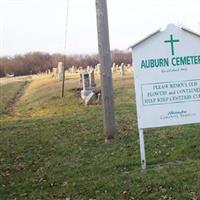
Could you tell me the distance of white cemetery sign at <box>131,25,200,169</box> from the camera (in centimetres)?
837

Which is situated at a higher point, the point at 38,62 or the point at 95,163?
the point at 38,62

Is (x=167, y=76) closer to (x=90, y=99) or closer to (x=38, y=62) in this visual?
(x=90, y=99)

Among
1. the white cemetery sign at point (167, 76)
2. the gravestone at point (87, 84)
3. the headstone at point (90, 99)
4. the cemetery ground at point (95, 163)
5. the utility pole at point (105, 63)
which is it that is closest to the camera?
the cemetery ground at point (95, 163)

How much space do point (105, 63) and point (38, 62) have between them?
74935 mm

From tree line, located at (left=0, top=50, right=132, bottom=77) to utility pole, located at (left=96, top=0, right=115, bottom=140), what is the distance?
214ft

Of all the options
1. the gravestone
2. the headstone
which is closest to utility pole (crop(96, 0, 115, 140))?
the headstone

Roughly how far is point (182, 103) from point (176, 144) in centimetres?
187

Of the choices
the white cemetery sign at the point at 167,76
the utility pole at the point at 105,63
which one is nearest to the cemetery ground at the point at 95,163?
the utility pole at the point at 105,63

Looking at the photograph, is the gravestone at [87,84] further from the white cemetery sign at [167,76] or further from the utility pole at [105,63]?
the white cemetery sign at [167,76]

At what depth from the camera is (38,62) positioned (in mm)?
85375

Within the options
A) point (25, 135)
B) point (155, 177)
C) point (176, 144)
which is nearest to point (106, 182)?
point (155, 177)

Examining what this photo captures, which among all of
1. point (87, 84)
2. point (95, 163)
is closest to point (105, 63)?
point (95, 163)

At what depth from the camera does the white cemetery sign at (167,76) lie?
837cm

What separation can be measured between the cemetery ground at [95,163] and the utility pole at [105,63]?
0.37 metres
